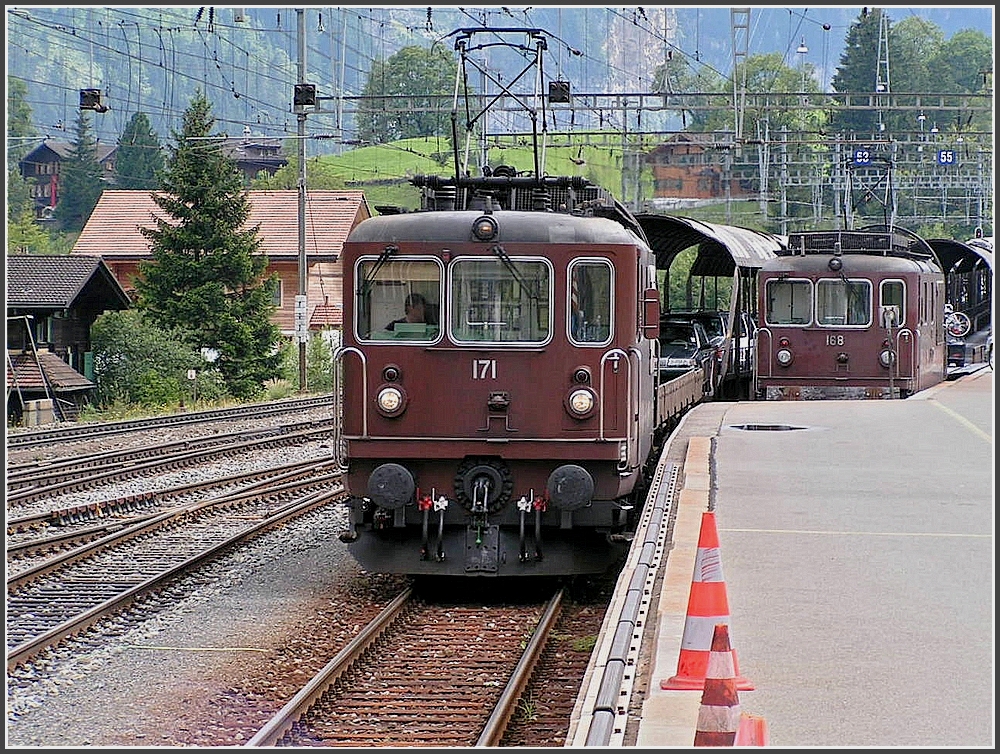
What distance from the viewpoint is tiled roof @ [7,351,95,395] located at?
35.6m

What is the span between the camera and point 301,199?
36.4 meters

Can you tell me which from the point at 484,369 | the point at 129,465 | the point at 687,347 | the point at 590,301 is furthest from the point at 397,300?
the point at 687,347

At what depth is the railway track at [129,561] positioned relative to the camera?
10.6 m

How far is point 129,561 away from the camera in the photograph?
518 inches

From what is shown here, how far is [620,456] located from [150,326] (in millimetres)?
29972

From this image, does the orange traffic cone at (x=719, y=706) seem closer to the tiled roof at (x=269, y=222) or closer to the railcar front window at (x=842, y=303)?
the railcar front window at (x=842, y=303)

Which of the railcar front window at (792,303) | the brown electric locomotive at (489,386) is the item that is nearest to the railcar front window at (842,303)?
the railcar front window at (792,303)

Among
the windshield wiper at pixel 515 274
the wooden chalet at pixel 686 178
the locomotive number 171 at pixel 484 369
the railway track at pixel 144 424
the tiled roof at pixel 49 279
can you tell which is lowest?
the railway track at pixel 144 424

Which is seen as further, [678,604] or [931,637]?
[678,604]

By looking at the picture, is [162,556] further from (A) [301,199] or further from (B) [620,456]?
(A) [301,199]

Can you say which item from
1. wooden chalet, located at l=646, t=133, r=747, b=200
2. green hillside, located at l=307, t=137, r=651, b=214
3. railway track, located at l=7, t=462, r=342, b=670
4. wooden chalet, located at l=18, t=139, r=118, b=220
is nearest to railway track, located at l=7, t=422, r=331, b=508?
railway track, located at l=7, t=462, r=342, b=670

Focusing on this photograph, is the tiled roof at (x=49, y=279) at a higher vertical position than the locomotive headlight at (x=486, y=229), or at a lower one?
higher

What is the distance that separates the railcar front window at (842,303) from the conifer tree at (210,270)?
20.6 m

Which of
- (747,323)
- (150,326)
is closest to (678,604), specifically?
(747,323)
